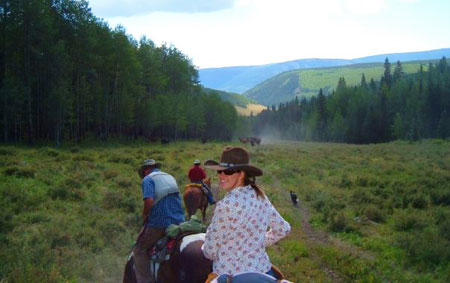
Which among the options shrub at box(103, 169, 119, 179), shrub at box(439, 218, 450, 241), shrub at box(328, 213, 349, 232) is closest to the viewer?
shrub at box(439, 218, 450, 241)

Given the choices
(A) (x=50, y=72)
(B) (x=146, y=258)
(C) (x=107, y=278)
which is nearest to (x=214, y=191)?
(C) (x=107, y=278)

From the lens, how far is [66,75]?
39.5m

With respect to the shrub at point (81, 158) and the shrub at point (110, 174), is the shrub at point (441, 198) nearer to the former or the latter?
the shrub at point (110, 174)

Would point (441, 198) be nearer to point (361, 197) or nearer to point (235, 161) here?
point (361, 197)

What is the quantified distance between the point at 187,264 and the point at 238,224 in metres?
2.43

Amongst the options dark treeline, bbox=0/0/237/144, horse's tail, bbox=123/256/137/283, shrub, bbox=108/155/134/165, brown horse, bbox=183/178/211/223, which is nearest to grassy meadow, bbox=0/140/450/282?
horse's tail, bbox=123/256/137/283

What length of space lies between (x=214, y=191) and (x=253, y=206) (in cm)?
1595

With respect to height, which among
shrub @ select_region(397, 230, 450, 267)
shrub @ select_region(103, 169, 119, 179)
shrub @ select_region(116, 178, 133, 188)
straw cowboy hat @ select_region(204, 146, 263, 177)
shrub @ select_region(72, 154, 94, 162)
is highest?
straw cowboy hat @ select_region(204, 146, 263, 177)

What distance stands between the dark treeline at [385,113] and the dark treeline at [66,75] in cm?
6140

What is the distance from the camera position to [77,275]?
27.0 feet

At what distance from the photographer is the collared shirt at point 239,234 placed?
376cm

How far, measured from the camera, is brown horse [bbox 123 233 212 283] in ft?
18.8

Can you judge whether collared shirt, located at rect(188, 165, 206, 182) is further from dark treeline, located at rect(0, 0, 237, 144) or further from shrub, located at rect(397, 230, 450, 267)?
dark treeline, located at rect(0, 0, 237, 144)

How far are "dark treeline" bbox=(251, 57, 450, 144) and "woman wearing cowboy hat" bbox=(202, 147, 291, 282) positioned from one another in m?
91.3
